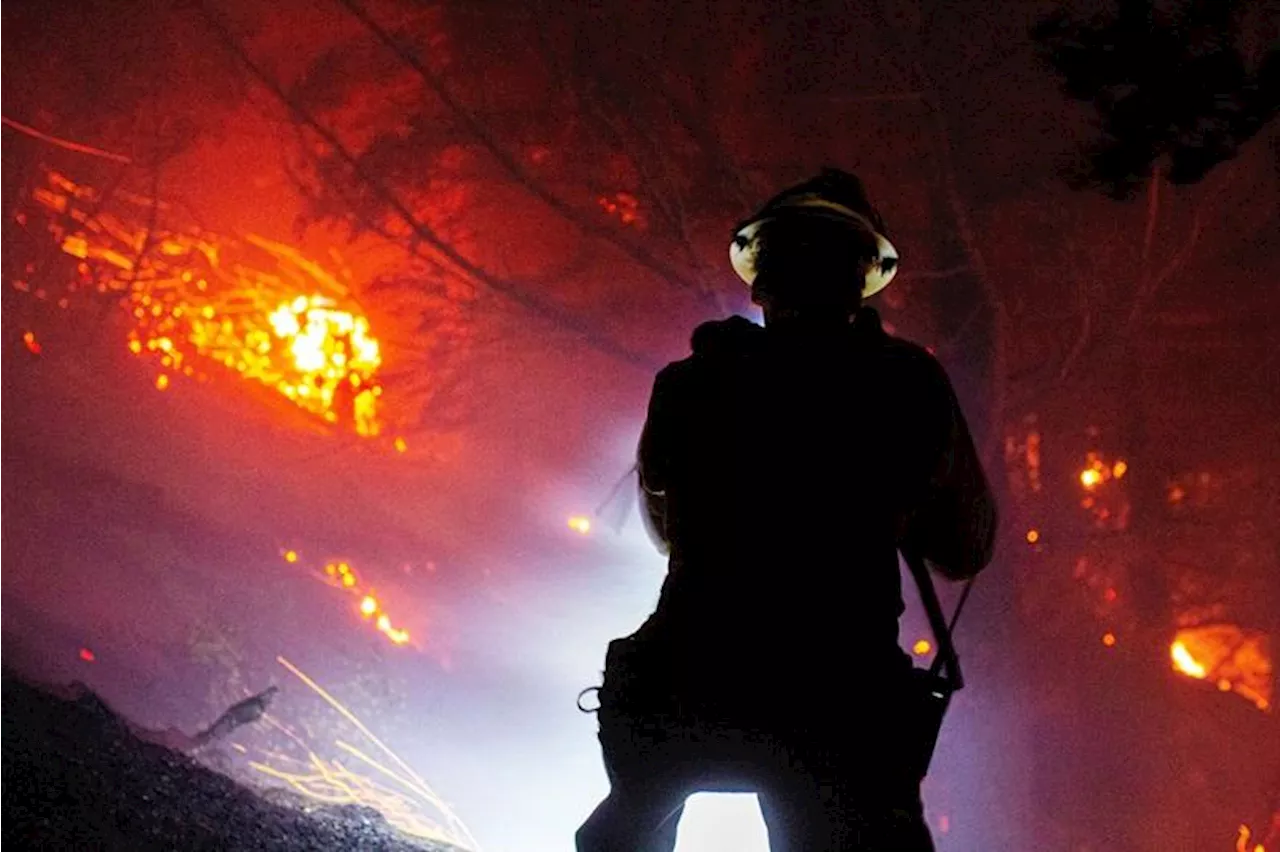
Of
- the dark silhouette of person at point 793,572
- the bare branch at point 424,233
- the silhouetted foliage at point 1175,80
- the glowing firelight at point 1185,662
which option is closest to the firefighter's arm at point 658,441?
the dark silhouette of person at point 793,572

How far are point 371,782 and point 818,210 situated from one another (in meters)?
5.14

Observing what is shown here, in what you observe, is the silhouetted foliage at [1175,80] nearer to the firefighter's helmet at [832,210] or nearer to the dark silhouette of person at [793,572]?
the firefighter's helmet at [832,210]

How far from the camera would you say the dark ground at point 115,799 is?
109 inches

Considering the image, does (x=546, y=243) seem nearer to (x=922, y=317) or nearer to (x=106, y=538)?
(x=922, y=317)

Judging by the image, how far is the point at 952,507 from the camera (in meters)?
2.07

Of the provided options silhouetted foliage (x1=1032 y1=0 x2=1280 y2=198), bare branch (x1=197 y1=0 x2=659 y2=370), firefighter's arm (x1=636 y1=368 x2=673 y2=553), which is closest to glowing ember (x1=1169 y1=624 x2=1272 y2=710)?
silhouetted foliage (x1=1032 y1=0 x2=1280 y2=198)

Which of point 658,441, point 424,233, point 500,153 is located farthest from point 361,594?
point 658,441

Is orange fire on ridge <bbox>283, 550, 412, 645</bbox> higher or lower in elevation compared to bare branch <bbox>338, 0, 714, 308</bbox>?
lower

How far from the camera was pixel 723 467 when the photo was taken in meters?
1.94

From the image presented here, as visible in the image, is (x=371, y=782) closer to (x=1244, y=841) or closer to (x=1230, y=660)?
(x=1244, y=841)

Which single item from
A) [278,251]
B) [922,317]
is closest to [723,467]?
[922,317]

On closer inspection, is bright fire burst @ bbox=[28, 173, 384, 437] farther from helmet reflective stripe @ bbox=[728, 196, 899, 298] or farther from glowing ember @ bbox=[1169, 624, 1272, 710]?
glowing ember @ bbox=[1169, 624, 1272, 710]

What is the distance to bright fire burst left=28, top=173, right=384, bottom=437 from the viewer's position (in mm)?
7156

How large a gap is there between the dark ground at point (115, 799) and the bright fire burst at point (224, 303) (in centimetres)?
356
